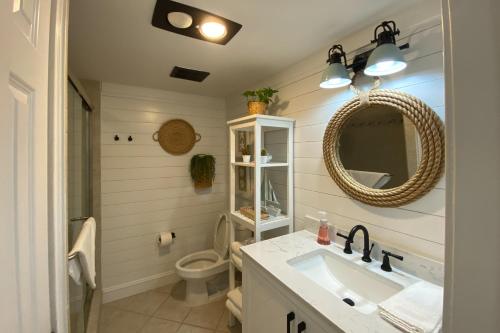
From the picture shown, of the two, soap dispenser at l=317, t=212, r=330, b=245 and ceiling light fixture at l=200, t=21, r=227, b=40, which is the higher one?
ceiling light fixture at l=200, t=21, r=227, b=40

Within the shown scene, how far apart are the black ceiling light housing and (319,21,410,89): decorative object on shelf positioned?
0.59 metres

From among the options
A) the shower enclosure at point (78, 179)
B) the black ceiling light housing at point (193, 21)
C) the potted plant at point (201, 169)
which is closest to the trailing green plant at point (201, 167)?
the potted plant at point (201, 169)

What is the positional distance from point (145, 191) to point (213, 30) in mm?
1742

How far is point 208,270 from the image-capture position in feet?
6.57

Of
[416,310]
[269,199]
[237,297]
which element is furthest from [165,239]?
[416,310]

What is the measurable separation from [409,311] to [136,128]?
2446 millimetres

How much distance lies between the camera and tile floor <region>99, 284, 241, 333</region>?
69.4 inches

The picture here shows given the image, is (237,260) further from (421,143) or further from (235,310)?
(421,143)

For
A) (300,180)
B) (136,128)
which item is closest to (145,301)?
(136,128)

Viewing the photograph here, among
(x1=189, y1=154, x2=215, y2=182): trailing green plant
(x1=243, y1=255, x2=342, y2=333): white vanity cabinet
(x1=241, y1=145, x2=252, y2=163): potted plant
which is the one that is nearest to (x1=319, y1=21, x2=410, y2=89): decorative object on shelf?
(x1=241, y1=145, x2=252, y2=163): potted plant

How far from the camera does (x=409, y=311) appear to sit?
2.46 ft

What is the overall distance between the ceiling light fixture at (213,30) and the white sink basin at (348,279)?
1368mm

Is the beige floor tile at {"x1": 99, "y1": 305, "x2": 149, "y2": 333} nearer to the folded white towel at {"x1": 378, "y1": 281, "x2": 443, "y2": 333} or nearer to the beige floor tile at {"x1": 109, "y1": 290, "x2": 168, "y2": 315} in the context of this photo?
the beige floor tile at {"x1": 109, "y1": 290, "x2": 168, "y2": 315}

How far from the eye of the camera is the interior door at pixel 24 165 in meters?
0.41
